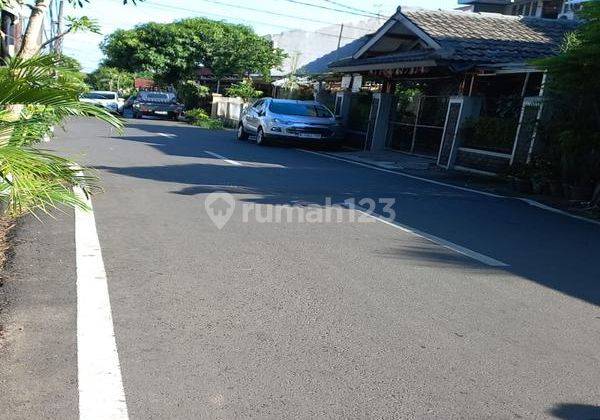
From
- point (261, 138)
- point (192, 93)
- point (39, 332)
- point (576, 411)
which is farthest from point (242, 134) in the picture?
point (192, 93)

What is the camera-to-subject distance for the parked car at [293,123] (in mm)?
19797

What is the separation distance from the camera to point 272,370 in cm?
350

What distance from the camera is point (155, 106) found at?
34781 mm

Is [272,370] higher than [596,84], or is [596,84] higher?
[596,84]

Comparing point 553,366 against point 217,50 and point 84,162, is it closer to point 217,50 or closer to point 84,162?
point 84,162

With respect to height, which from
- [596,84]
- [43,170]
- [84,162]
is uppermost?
[596,84]

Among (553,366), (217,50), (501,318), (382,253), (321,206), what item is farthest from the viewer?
(217,50)

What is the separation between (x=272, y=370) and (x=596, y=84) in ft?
29.8

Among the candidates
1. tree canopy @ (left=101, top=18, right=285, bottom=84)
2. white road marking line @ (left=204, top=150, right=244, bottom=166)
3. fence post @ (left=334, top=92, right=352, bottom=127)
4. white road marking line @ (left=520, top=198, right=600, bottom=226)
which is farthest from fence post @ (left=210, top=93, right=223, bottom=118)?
white road marking line @ (left=520, top=198, right=600, bottom=226)

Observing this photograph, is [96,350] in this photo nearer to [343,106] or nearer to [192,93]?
[343,106]

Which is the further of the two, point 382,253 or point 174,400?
point 382,253

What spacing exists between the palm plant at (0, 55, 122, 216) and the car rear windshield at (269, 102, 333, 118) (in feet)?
53.1

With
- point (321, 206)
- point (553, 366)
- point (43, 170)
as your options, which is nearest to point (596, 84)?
point (321, 206)

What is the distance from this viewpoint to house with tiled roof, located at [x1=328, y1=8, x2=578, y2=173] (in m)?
15.2
